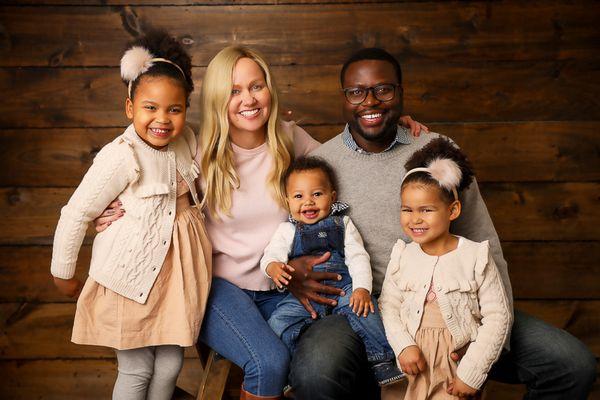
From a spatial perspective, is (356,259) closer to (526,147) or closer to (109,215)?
(109,215)

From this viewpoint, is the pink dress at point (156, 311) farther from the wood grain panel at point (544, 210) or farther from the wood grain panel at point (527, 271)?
the wood grain panel at point (544, 210)

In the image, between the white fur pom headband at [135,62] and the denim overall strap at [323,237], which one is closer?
the white fur pom headband at [135,62]

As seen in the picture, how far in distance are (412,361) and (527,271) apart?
1.20 metres

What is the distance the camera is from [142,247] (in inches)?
69.9

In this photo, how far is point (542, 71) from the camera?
8.36ft

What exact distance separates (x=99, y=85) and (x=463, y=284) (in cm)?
159

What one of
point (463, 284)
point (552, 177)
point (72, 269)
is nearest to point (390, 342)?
point (463, 284)

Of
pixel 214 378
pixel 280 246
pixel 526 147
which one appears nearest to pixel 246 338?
pixel 214 378

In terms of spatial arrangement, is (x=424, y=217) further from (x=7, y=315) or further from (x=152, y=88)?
(x=7, y=315)

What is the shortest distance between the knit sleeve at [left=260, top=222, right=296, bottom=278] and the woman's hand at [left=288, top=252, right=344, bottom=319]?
0.05m

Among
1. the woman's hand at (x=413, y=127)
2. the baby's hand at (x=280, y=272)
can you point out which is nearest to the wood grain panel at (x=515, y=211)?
the woman's hand at (x=413, y=127)

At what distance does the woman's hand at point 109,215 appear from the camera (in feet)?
Result: 5.87

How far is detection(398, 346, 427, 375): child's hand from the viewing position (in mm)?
1633

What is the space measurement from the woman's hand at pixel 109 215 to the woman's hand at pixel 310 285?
510 millimetres
